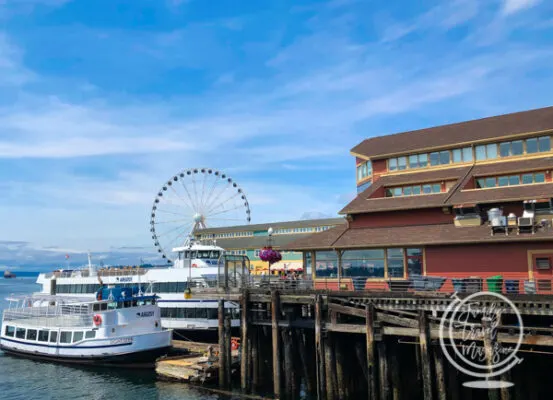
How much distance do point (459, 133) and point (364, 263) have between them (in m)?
12.1

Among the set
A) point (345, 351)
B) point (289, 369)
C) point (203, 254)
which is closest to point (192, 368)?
point (289, 369)

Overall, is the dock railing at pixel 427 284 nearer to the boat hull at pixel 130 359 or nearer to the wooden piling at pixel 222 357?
the wooden piling at pixel 222 357

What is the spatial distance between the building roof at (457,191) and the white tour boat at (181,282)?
1131 centimetres

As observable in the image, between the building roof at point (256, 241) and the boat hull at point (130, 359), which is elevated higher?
the building roof at point (256, 241)

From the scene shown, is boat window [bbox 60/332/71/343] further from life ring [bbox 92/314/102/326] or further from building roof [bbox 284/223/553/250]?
building roof [bbox 284/223/553/250]

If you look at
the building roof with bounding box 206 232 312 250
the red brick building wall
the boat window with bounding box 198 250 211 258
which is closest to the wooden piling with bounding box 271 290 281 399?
the red brick building wall

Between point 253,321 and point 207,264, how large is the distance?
16.2 meters

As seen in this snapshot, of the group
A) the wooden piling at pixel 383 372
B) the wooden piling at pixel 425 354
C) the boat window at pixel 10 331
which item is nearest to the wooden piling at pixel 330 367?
the wooden piling at pixel 383 372

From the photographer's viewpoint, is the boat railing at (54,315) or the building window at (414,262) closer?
the building window at (414,262)

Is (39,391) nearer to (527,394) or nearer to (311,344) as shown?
(311,344)

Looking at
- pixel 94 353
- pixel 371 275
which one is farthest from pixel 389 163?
pixel 94 353

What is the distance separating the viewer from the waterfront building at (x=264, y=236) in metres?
63.8

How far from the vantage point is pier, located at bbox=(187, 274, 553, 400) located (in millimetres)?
20031

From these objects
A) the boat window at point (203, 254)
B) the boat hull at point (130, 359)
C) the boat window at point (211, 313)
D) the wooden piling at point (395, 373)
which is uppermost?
the boat window at point (203, 254)
